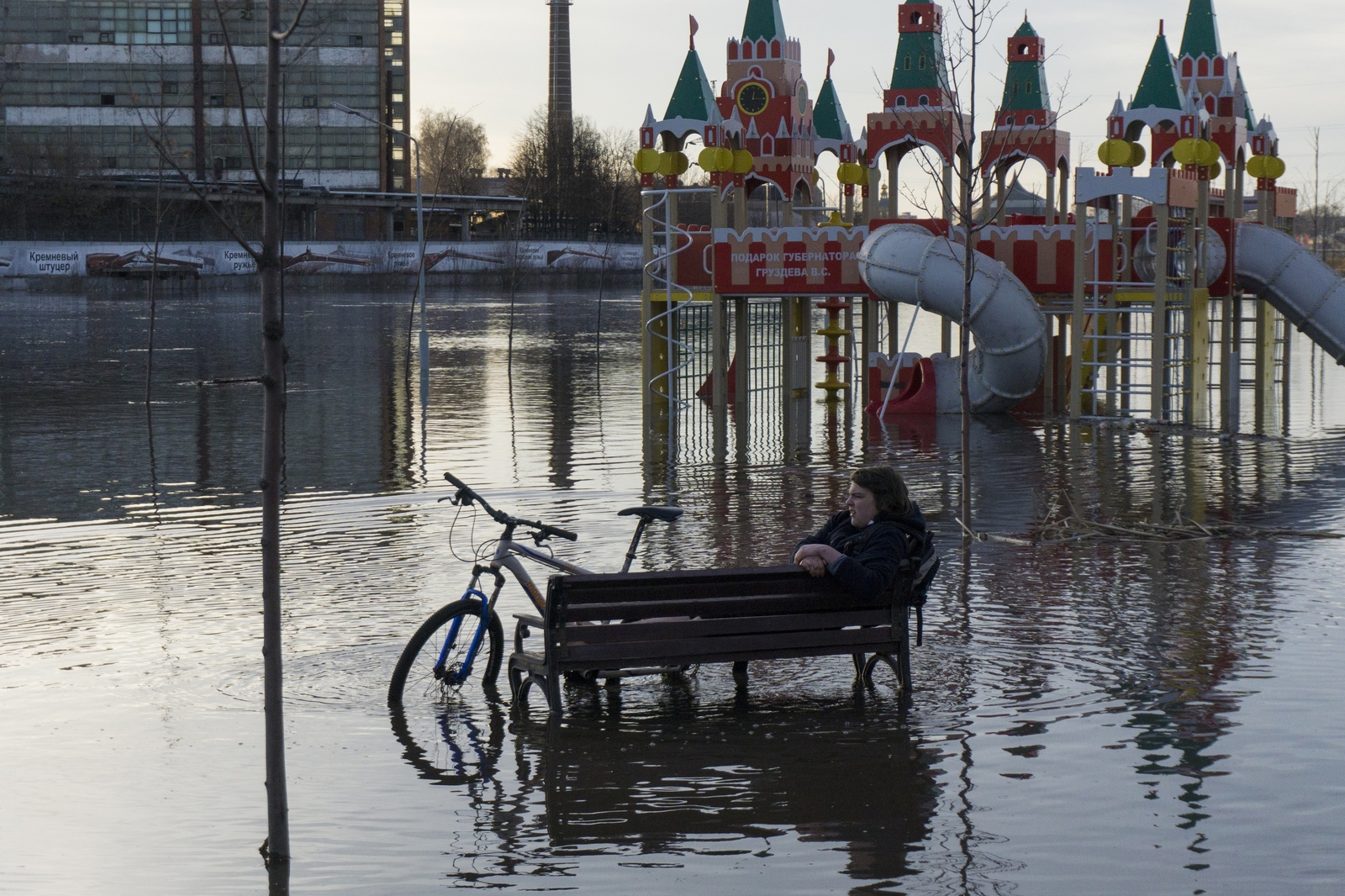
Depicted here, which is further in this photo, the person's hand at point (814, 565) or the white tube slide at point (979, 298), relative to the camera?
the white tube slide at point (979, 298)

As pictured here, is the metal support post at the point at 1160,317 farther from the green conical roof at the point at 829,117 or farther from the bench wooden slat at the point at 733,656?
the bench wooden slat at the point at 733,656

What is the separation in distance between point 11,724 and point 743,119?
21284 millimetres

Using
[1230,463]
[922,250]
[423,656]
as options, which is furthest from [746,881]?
[922,250]

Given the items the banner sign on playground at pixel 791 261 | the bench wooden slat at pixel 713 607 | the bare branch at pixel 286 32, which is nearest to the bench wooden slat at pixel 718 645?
the bench wooden slat at pixel 713 607

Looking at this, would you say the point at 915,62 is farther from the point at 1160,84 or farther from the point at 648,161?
the point at 648,161

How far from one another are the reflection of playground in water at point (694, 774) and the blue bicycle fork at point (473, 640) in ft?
0.51

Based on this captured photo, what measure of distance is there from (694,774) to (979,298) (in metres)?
16.3

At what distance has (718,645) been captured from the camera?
7277mm

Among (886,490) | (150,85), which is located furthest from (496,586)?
(150,85)

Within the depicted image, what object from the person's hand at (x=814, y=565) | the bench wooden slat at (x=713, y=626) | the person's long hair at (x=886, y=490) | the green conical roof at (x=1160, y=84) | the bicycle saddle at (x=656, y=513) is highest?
the green conical roof at (x=1160, y=84)

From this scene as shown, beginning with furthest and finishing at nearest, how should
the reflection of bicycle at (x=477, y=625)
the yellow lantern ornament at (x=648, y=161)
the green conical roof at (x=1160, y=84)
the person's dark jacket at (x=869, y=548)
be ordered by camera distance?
the yellow lantern ornament at (x=648, y=161) < the green conical roof at (x=1160, y=84) < the reflection of bicycle at (x=477, y=625) < the person's dark jacket at (x=869, y=548)

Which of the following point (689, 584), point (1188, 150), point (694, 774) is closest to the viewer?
point (694, 774)

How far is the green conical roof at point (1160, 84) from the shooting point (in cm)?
2380

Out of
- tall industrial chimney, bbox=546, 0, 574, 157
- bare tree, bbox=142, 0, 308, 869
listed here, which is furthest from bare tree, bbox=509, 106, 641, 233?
bare tree, bbox=142, 0, 308, 869
